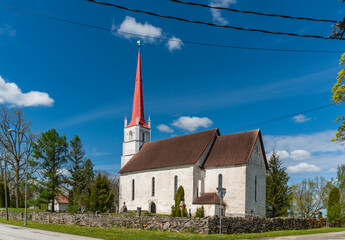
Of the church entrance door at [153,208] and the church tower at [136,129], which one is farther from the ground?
the church tower at [136,129]

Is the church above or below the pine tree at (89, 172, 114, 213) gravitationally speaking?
above

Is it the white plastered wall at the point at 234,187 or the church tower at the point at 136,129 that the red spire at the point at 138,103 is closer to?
the church tower at the point at 136,129

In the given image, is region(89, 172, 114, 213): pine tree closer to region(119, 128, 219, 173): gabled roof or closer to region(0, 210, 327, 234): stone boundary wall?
region(119, 128, 219, 173): gabled roof

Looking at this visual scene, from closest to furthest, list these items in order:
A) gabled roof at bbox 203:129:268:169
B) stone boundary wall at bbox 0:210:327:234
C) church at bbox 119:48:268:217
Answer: stone boundary wall at bbox 0:210:327:234 < church at bbox 119:48:268:217 < gabled roof at bbox 203:129:268:169

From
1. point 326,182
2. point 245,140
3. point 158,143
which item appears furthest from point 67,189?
point 326,182

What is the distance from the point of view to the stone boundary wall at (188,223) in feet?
65.3

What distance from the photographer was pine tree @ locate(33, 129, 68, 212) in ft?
148

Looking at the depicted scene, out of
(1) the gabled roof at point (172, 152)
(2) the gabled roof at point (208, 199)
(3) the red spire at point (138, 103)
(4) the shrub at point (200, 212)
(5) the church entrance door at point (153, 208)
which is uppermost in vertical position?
(3) the red spire at point (138, 103)

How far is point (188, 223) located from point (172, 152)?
21158 millimetres

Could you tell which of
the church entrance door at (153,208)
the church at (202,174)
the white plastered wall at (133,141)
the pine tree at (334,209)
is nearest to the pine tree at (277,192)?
the church at (202,174)

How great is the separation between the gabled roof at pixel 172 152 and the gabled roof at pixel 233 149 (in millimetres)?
1421

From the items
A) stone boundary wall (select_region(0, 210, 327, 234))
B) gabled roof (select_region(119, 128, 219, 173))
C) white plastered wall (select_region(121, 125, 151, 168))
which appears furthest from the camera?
white plastered wall (select_region(121, 125, 151, 168))

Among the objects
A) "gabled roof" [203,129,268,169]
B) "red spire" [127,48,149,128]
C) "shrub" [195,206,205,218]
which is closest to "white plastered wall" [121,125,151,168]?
"red spire" [127,48,149,128]

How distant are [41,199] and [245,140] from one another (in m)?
31.4
